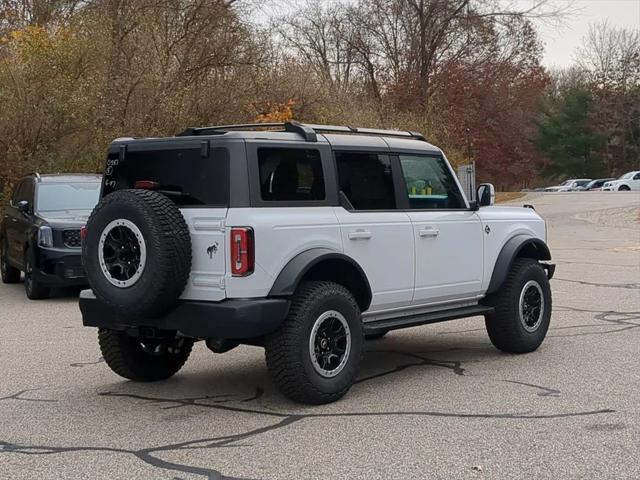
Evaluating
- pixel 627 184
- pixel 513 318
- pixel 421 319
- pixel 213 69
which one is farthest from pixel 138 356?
pixel 627 184

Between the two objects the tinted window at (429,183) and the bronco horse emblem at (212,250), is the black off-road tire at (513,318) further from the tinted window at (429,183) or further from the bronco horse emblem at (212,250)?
the bronco horse emblem at (212,250)

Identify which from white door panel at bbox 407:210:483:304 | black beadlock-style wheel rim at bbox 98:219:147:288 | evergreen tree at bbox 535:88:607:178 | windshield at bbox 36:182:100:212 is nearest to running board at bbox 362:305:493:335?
white door panel at bbox 407:210:483:304

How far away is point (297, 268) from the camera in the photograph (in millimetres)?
5887

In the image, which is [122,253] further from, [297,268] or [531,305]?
[531,305]

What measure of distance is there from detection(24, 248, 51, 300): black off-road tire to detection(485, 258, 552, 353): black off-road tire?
699cm

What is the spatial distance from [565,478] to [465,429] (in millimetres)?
984

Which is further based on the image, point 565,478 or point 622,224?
point 622,224

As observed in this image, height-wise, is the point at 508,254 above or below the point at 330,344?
above

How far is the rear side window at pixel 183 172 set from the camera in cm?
589

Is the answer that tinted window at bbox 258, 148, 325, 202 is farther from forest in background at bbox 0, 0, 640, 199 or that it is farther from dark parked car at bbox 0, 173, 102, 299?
forest in background at bbox 0, 0, 640, 199

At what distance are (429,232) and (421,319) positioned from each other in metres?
0.73

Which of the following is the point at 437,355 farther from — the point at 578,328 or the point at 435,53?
the point at 435,53

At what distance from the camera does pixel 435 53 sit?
142ft

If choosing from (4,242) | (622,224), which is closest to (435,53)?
(622,224)
